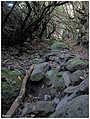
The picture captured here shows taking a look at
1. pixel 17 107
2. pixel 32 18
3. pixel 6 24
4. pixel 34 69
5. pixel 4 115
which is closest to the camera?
pixel 4 115

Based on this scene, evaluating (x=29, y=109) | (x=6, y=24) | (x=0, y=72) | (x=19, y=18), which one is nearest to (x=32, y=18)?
(x=19, y=18)

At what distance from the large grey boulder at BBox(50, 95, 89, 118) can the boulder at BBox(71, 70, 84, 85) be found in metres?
1.26

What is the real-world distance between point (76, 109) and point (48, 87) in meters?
1.82

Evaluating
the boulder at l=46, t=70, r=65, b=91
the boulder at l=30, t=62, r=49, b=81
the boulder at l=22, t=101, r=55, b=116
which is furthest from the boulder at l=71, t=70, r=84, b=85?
the boulder at l=22, t=101, r=55, b=116

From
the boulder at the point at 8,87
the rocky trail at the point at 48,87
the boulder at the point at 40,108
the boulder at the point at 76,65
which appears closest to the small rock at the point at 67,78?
the rocky trail at the point at 48,87

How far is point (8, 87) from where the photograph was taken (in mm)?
4871

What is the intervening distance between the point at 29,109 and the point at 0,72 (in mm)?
1441

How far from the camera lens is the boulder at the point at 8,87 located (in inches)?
178

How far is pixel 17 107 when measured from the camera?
4.20m

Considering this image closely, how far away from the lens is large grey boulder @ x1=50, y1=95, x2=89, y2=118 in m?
3.35

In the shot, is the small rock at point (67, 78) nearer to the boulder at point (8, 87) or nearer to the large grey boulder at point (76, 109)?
the boulder at point (8, 87)

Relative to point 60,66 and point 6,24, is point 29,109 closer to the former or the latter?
point 60,66

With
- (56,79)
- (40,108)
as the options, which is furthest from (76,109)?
(56,79)

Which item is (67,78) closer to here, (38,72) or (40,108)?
(38,72)
